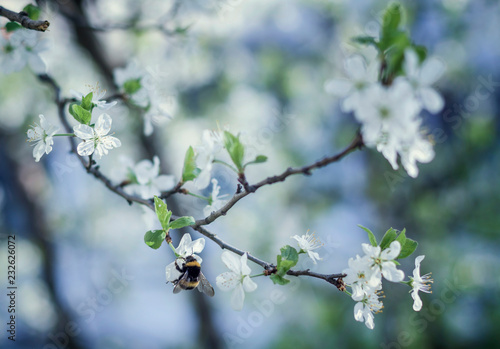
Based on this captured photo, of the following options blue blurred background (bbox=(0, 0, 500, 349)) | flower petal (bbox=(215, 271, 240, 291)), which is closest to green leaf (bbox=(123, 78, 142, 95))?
flower petal (bbox=(215, 271, 240, 291))

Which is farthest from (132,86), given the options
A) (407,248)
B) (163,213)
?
(407,248)

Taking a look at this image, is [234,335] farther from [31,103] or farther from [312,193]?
[31,103]

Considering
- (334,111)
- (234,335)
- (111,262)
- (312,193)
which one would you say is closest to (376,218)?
(312,193)

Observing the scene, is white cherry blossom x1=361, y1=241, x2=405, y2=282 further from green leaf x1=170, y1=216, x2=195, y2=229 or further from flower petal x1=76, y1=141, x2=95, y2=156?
flower petal x1=76, y1=141, x2=95, y2=156

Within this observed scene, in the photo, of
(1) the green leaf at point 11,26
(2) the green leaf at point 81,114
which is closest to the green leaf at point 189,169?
(2) the green leaf at point 81,114

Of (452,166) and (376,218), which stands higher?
(452,166)

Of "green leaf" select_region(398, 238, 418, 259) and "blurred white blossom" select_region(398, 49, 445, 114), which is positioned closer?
"blurred white blossom" select_region(398, 49, 445, 114)
